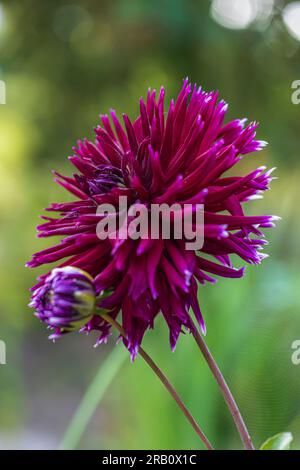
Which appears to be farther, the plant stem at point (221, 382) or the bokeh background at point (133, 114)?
the bokeh background at point (133, 114)

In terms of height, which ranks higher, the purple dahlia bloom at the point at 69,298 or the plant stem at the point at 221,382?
the purple dahlia bloom at the point at 69,298

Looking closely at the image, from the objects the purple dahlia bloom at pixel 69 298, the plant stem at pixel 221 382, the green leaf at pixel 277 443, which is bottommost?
the green leaf at pixel 277 443

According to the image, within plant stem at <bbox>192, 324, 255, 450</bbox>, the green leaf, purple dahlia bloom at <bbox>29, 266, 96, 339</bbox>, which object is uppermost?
purple dahlia bloom at <bbox>29, 266, 96, 339</bbox>

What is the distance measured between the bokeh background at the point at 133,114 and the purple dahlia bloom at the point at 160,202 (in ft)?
1.42

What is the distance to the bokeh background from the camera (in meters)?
0.76

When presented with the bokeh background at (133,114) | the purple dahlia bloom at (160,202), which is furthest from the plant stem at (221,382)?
the bokeh background at (133,114)

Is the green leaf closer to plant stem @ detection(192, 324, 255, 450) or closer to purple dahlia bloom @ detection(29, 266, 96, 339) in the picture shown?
plant stem @ detection(192, 324, 255, 450)

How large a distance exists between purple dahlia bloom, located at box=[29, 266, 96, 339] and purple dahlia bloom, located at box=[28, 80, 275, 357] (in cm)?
1

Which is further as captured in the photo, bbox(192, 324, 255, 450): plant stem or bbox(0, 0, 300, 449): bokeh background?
bbox(0, 0, 300, 449): bokeh background

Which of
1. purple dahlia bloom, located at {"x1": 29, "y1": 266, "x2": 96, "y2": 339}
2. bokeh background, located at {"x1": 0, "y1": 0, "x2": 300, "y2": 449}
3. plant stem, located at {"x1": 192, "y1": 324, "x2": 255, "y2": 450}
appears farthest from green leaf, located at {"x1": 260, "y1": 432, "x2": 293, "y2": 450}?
bokeh background, located at {"x1": 0, "y1": 0, "x2": 300, "y2": 449}

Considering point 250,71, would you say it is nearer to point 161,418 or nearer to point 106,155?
point 161,418

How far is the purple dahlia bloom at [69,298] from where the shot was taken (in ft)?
0.90

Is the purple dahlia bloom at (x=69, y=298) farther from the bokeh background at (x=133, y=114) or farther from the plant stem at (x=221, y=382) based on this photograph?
the bokeh background at (x=133, y=114)

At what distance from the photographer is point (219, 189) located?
0.99 ft
